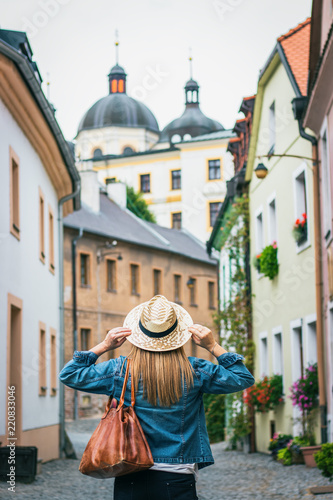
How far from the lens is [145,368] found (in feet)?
13.0

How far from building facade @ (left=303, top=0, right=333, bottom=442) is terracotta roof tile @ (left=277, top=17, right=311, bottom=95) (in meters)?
1.56

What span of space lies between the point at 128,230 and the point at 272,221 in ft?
83.3

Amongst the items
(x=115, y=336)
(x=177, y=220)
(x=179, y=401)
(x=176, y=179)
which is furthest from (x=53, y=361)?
(x=176, y=179)

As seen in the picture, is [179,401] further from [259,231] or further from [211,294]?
[211,294]

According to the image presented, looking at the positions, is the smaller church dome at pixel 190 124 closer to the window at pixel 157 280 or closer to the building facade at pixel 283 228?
the window at pixel 157 280

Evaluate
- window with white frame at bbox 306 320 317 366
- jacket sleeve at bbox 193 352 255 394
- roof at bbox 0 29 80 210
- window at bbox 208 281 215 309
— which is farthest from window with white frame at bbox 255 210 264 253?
window at bbox 208 281 215 309

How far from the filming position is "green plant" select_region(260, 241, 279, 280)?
19172mm

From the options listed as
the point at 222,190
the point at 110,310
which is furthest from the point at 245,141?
the point at 222,190

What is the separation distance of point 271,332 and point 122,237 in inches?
894

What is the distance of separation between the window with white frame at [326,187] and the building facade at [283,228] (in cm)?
32

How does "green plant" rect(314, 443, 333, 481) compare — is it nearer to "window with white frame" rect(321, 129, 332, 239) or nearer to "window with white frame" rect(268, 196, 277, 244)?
"window with white frame" rect(321, 129, 332, 239)

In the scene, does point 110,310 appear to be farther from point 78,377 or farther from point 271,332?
point 78,377

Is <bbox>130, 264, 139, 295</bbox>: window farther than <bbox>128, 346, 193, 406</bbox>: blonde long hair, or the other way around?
<bbox>130, 264, 139, 295</bbox>: window

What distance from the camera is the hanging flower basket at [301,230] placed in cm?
1673
